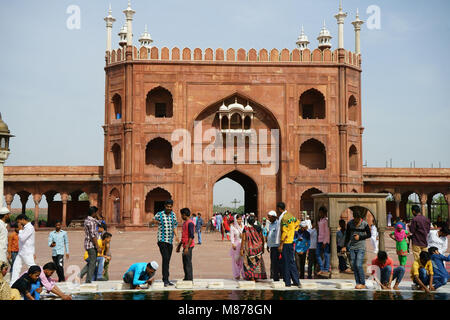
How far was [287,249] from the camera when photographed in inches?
319

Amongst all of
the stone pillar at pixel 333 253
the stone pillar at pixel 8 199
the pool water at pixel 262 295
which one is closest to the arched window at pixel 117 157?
the stone pillar at pixel 8 199

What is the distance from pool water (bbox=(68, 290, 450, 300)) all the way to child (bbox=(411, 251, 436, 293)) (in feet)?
0.61

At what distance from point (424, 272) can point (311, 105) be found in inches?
793

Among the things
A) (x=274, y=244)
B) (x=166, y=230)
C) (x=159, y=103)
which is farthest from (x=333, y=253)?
(x=159, y=103)

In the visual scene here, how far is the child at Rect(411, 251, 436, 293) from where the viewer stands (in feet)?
24.7

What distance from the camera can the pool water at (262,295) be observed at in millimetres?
7008

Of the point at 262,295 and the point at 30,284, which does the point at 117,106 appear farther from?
the point at 30,284

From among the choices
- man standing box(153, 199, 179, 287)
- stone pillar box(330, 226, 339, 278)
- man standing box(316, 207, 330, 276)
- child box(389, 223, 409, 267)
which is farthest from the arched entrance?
man standing box(153, 199, 179, 287)

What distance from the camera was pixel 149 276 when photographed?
770 cm

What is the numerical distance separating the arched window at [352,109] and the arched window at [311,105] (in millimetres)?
1286

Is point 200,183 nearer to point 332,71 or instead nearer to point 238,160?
point 238,160

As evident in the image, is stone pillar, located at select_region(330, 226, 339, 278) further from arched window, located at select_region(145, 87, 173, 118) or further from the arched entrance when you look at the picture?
the arched entrance

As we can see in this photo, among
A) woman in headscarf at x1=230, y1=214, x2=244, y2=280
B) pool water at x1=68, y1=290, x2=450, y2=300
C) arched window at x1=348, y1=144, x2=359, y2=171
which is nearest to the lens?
pool water at x1=68, y1=290, x2=450, y2=300
